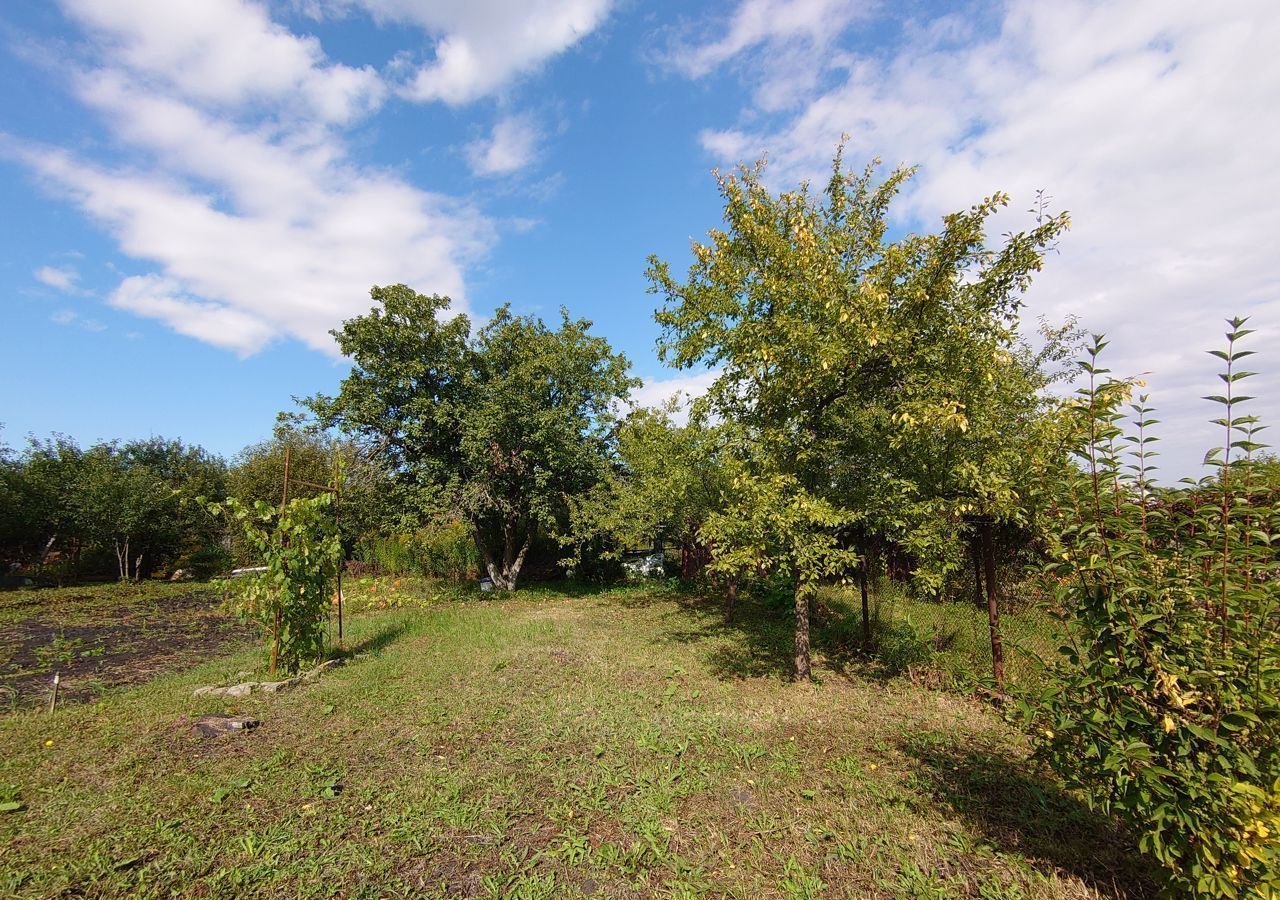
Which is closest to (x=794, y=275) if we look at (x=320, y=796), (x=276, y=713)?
(x=320, y=796)

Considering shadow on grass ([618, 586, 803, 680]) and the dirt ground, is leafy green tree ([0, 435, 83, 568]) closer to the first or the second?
the dirt ground

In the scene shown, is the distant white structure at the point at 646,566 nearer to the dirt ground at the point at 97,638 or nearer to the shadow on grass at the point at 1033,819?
the dirt ground at the point at 97,638

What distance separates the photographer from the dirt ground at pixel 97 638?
6582 mm

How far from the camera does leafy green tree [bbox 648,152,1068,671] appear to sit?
14.9 ft

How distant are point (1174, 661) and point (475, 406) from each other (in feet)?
39.9

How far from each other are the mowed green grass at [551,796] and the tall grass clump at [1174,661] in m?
0.89

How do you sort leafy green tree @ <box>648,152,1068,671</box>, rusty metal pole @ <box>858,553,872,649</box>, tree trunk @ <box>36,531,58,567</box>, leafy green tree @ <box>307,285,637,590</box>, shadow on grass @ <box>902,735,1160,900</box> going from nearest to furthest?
shadow on grass @ <box>902,735,1160,900</box> < leafy green tree @ <box>648,152,1068,671</box> < rusty metal pole @ <box>858,553,872,649</box> < leafy green tree @ <box>307,285,637,590</box> < tree trunk @ <box>36,531,58,567</box>

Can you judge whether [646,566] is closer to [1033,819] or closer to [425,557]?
[425,557]

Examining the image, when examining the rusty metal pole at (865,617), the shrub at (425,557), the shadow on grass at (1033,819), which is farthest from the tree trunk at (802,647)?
the shrub at (425,557)

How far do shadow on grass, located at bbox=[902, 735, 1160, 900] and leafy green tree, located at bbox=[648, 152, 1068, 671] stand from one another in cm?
135

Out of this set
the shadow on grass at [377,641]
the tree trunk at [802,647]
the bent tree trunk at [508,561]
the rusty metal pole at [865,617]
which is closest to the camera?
the tree trunk at [802,647]

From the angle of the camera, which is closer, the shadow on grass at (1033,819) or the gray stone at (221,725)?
the shadow on grass at (1033,819)

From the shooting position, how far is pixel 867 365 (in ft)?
16.8

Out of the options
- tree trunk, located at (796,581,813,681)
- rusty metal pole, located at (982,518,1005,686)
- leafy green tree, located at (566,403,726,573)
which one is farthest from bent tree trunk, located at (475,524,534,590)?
rusty metal pole, located at (982,518,1005,686)
